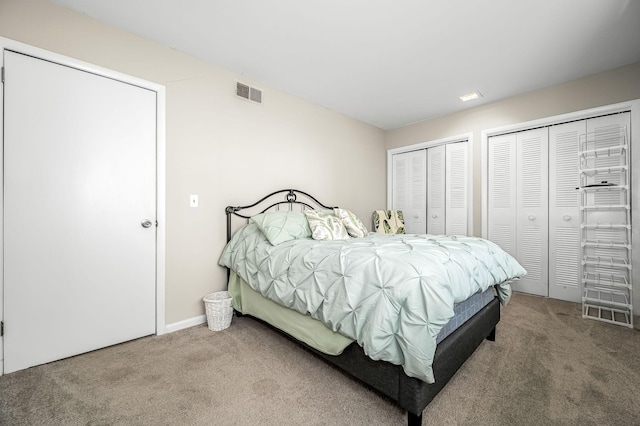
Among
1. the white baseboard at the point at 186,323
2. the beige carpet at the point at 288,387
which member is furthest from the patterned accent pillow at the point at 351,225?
the white baseboard at the point at 186,323

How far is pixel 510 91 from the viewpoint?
10.5ft

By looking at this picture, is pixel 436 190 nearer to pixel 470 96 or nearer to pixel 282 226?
pixel 470 96

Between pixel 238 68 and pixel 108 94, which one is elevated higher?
Answer: pixel 238 68

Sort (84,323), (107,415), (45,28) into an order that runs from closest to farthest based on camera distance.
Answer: (107,415)
(45,28)
(84,323)

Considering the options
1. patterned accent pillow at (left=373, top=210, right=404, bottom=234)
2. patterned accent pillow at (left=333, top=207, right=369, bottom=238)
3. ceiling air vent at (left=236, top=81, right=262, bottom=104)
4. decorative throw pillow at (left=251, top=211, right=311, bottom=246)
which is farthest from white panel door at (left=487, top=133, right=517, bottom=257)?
ceiling air vent at (left=236, top=81, right=262, bottom=104)

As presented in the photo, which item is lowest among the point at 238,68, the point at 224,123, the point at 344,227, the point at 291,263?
the point at 291,263

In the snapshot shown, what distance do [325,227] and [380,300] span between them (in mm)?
1245

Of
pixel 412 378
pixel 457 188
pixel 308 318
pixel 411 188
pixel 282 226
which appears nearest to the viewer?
pixel 412 378

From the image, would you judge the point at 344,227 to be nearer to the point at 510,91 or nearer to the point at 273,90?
the point at 273,90

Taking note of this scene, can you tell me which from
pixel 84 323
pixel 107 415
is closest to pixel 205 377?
pixel 107 415

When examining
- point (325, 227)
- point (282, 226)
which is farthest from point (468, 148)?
point (282, 226)

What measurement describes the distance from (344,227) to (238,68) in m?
1.92

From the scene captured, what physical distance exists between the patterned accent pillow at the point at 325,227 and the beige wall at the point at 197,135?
2.53 feet

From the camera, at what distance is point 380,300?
49.4 inches
